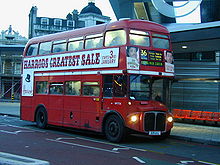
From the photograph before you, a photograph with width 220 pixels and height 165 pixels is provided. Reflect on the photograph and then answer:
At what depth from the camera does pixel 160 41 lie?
41.0 ft

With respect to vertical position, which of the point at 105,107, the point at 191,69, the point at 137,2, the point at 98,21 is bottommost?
the point at 105,107

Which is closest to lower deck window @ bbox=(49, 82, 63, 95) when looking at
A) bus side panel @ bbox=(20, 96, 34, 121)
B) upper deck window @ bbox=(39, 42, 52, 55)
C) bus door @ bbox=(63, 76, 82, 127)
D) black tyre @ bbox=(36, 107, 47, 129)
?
bus door @ bbox=(63, 76, 82, 127)

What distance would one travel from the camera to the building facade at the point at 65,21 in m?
75.3

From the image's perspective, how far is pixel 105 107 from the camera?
12.3 m

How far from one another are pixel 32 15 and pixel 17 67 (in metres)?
20.7

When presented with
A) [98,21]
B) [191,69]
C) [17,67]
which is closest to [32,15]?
[98,21]

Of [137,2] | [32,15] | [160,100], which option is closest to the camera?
[160,100]

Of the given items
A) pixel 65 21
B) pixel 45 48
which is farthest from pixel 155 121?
pixel 65 21

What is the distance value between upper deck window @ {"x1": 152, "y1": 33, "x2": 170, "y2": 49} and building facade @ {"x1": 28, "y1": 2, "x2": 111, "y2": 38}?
211ft

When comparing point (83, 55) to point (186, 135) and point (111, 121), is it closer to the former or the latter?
point (111, 121)

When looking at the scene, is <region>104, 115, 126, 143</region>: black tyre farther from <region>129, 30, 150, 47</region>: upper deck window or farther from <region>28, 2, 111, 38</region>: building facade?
<region>28, 2, 111, 38</region>: building facade

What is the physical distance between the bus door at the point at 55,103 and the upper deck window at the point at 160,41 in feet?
15.8

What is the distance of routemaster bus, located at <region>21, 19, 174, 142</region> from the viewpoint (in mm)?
11484

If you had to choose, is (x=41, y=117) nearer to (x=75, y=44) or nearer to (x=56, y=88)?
(x=56, y=88)
